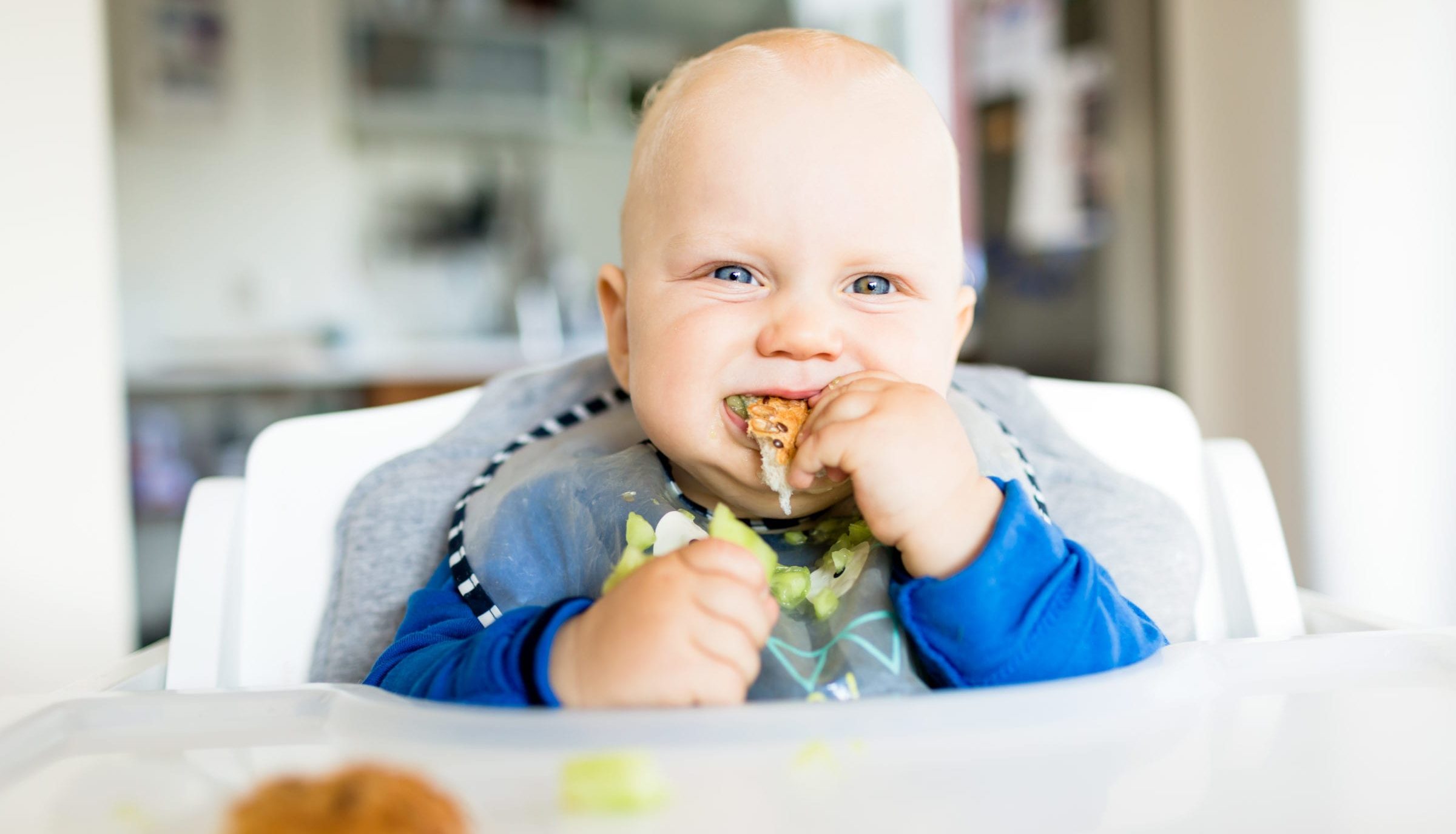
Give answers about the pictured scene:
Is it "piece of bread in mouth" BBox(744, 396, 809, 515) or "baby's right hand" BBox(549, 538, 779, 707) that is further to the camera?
"piece of bread in mouth" BBox(744, 396, 809, 515)

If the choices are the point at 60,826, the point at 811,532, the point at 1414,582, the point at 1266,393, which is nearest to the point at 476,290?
the point at 1266,393

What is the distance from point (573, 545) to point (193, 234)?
356 cm

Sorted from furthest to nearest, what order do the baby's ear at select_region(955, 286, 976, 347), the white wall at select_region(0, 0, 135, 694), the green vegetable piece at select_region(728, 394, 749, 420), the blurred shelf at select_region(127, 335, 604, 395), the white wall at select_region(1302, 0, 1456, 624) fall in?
the blurred shelf at select_region(127, 335, 604, 395) < the white wall at select_region(1302, 0, 1456, 624) < the white wall at select_region(0, 0, 135, 694) < the baby's ear at select_region(955, 286, 976, 347) < the green vegetable piece at select_region(728, 394, 749, 420)

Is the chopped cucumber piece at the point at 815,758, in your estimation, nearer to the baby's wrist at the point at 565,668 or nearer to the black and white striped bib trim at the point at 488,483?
the baby's wrist at the point at 565,668

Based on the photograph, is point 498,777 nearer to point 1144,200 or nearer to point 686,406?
point 686,406

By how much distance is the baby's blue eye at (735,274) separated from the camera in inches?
30.9

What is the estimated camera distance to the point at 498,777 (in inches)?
17.3

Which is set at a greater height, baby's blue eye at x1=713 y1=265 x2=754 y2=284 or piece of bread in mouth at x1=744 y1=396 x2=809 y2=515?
baby's blue eye at x1=713 y1=265 x2=754 y2=284

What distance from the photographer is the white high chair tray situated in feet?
1.33

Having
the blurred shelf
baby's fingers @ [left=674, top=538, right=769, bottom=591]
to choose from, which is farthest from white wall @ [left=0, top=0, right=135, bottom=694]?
the blurred shelf

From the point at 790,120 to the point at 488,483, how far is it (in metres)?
0.41

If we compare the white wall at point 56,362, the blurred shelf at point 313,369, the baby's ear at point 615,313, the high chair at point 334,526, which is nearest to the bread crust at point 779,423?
the baby's ear at point 615,313

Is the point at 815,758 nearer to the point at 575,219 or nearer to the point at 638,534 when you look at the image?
the point at 638,534

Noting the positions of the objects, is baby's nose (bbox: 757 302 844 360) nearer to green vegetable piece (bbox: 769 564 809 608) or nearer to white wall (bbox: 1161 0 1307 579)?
green vegetable piece (bbox: 769 564 809 608)
